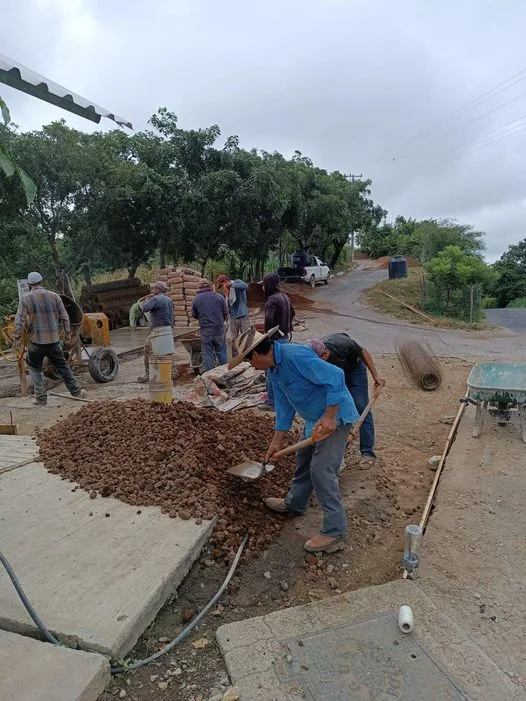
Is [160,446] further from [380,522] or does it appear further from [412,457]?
[412,457]

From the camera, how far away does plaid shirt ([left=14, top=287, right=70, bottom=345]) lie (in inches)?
255

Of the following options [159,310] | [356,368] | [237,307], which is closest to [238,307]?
[237,307]

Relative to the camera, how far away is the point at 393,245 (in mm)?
51406

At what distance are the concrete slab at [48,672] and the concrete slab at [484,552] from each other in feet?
5.95

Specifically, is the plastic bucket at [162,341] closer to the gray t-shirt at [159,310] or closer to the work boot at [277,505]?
the gray t-shirt at [159,310]

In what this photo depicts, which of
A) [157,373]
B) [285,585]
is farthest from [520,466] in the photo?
[157,373]

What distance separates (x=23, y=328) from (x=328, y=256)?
37.6m

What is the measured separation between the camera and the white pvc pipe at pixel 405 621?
2492 millimetres

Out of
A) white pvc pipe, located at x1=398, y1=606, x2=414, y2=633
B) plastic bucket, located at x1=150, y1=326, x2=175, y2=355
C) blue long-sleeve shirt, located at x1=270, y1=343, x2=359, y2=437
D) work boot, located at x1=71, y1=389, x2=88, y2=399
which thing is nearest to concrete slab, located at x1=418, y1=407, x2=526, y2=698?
white pvc pipe, located at x1=398, y1=606, x2=414, y2=633

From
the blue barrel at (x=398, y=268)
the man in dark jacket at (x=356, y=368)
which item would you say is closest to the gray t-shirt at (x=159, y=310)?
the man in dark jacket at (x=356, y=368)

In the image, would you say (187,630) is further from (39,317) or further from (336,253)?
(336,253)

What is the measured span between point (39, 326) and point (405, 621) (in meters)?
5.64

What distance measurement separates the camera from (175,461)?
4.01 metres

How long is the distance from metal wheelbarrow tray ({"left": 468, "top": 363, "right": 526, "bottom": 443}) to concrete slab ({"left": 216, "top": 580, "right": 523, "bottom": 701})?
3201 millimetres
